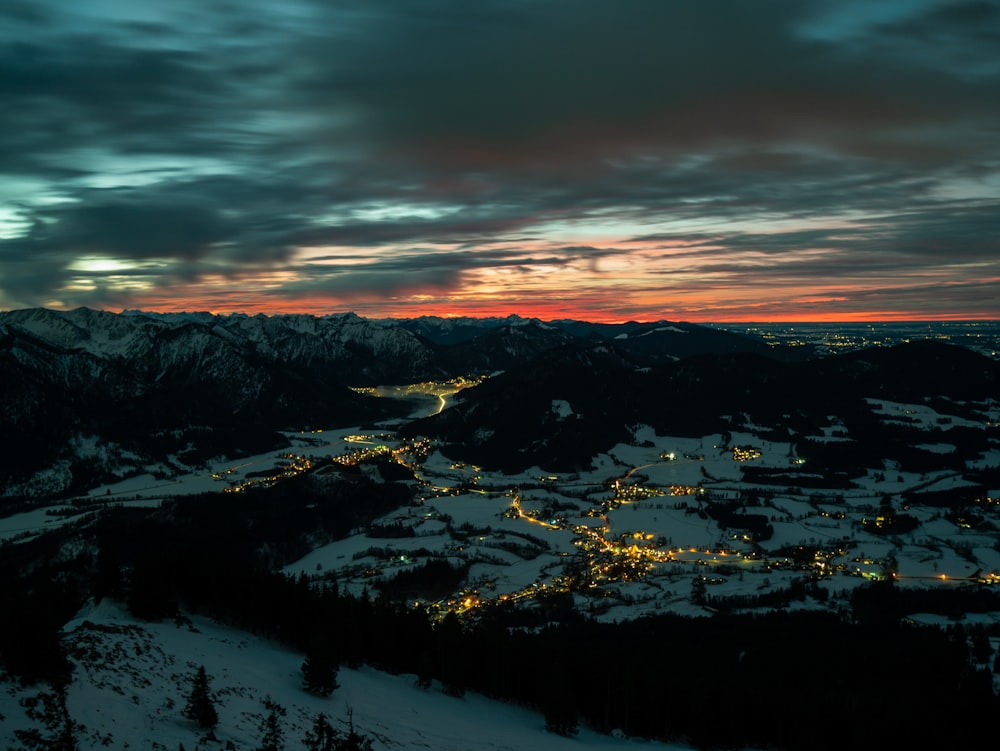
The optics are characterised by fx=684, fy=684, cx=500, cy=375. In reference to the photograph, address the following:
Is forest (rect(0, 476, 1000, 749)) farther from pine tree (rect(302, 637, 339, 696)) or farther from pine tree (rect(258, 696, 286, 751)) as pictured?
pine tree (rect(258, 696, 286, 751))

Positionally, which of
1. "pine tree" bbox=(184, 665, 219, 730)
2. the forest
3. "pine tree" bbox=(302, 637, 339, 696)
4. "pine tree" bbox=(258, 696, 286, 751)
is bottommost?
the forest

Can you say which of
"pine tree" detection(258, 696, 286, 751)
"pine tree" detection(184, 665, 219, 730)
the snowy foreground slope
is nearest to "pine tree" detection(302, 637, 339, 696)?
the snowy foreground slope

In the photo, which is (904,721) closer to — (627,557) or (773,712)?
(773,712)

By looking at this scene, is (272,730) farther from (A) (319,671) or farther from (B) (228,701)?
(A) (319,671)

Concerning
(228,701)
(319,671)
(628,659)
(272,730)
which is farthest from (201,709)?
(628,659)

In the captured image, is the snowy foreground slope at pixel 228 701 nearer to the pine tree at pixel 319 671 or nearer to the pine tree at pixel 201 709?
the pine tree at pixel 201 709
